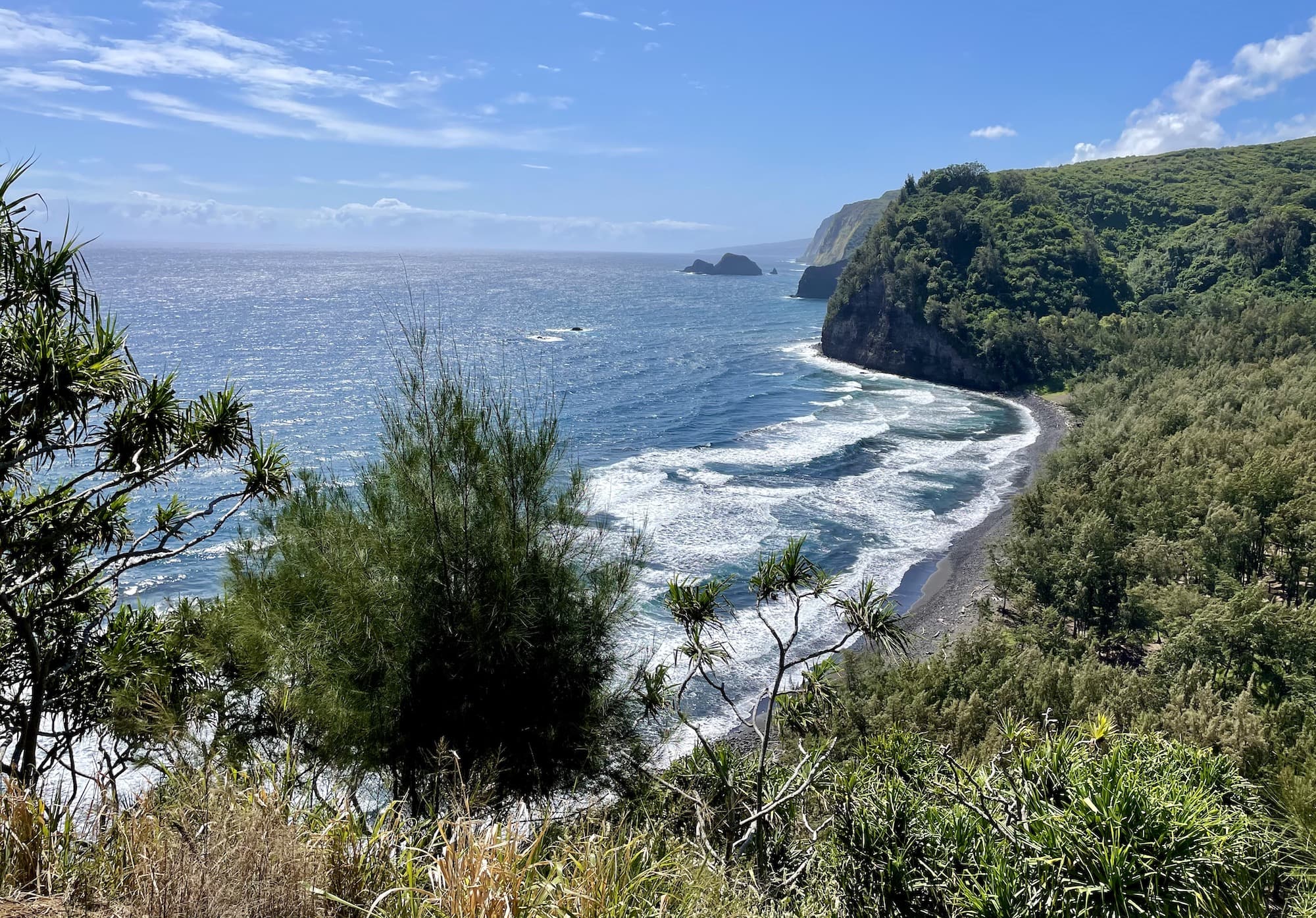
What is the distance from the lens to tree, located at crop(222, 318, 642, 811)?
8.32 meters

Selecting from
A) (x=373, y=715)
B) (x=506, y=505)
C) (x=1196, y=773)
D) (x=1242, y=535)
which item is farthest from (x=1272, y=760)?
(x=373, y=715)

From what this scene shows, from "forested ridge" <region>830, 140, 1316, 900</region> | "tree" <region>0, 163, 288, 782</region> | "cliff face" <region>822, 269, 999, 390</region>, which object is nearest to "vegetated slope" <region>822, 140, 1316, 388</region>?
"cliff face" <region>822, 269, 999, 390</region>

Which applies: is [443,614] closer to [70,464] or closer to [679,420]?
[70,464]

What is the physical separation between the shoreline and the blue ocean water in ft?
2.35

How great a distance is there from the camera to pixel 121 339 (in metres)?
6.26

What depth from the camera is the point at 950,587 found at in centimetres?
2700

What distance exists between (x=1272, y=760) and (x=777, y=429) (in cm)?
3665

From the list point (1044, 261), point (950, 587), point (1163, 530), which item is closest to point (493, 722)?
point (950, 587)

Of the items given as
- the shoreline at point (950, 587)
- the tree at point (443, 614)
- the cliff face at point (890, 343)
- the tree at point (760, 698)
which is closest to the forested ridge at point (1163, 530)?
the shoreline at point (950, 587)

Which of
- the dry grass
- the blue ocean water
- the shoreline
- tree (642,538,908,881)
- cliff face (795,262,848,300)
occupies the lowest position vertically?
the shoreline

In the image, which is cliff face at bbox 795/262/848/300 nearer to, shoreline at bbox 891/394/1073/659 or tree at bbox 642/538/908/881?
shoreline at bbox 891/394/1073/659

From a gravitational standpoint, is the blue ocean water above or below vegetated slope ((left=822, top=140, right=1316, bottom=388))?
below

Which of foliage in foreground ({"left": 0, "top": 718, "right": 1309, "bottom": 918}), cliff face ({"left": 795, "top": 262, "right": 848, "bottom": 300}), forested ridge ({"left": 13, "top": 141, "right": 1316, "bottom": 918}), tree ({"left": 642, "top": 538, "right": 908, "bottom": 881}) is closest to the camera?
foliage in foreground ({"left": 0, "top": 718, "right": 1309, "bottom": 918})

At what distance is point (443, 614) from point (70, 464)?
12.9 feet
